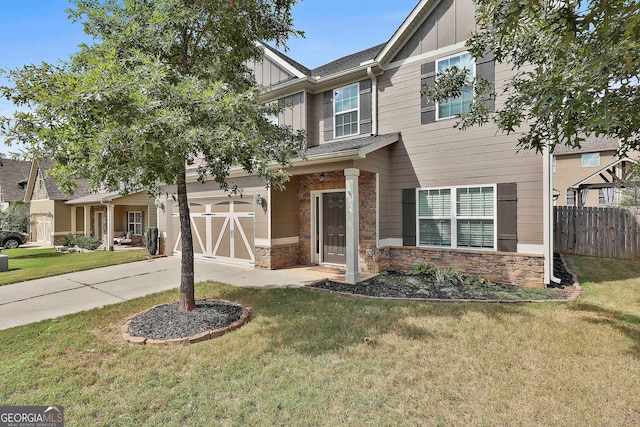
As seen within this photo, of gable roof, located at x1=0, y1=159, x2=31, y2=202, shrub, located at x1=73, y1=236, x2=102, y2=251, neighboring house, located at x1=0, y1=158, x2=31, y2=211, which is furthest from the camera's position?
gable roof, located at x1=0, y1=159, x2=31, y2=202

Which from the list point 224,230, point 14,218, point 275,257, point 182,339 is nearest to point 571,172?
point 275,257

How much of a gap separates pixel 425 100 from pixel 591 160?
2191 centimetres

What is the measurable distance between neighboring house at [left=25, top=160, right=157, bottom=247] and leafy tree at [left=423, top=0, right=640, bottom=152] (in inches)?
704

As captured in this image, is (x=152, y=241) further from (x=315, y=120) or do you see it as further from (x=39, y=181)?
(x=39, y=181)

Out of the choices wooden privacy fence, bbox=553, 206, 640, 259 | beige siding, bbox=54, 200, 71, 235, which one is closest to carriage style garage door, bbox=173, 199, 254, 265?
wooden privacy fence, bbox=553, 206, 640, 259

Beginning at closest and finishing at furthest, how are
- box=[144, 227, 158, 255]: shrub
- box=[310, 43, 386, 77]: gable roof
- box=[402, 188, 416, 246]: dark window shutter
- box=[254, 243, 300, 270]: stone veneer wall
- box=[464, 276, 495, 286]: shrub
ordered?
box=[464, 276, 495, 286]: shrub → box=[402, 188, 416, 246]: dark window shutter → box=[254, 243, 300, 270]: stone veneer wall → box=[310, 43, 386, 77]: gable roof → box=[144, 227, 158, 255]: shrub

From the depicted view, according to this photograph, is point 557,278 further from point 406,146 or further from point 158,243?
point 158,243

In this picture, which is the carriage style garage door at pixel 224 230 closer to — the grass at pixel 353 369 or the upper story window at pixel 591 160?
the grass at pixel 353 369

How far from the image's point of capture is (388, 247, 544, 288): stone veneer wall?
7.06 metres

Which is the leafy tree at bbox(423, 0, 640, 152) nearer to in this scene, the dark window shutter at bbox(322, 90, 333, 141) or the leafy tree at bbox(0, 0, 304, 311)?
the leafy tree at bbox(0, 0, 304, 311)

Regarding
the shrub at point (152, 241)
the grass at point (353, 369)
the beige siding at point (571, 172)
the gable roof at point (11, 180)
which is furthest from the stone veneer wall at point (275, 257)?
the gable roof at point (11, 180)

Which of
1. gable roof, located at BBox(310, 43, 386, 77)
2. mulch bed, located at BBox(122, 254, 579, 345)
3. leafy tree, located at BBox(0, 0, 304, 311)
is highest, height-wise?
gable roof, located at BBox(310, 43, 386, 77)

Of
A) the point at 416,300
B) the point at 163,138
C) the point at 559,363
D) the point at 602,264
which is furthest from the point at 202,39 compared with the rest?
the point at 602,264

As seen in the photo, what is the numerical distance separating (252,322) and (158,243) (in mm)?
9210
